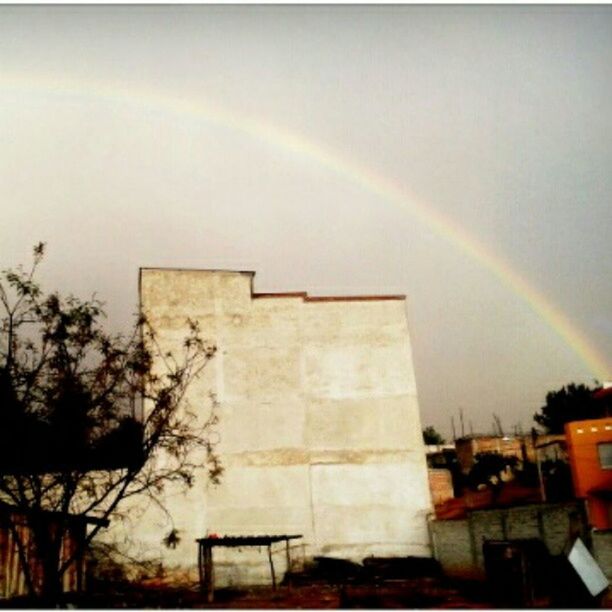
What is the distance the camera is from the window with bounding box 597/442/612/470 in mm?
25766

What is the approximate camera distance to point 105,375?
1196 cm

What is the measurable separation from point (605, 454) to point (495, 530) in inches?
291

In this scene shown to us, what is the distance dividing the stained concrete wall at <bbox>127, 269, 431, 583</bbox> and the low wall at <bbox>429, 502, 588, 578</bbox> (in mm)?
940

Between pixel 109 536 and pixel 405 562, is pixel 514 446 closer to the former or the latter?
pixel 405 562

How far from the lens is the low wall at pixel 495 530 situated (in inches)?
790

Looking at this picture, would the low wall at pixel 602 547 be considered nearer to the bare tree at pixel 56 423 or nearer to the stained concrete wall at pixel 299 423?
the stained concrete wall at pixel 299 423

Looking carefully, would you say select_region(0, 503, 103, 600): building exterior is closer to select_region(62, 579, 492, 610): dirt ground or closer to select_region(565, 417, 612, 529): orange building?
select_region(62, 579, 492, 610): dirt ground

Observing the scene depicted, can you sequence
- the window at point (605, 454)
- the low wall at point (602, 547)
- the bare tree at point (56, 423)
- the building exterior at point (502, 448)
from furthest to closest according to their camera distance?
the building exterior at point (502, 448)
the window at point (605, 454)
the low wall at point (602, 547)
the bare tree at point (56, 423)

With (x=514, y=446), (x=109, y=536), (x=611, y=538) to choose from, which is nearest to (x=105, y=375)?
(x=109, y=536)

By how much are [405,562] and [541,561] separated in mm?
9042

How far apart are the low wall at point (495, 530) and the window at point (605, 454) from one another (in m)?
6.35

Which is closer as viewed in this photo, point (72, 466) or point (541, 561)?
point (72, 466)

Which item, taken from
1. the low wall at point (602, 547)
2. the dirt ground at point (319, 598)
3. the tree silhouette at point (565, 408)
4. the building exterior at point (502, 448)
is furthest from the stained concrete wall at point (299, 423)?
the tree silhouette at point (565, 408)

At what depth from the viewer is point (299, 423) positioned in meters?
24.4
